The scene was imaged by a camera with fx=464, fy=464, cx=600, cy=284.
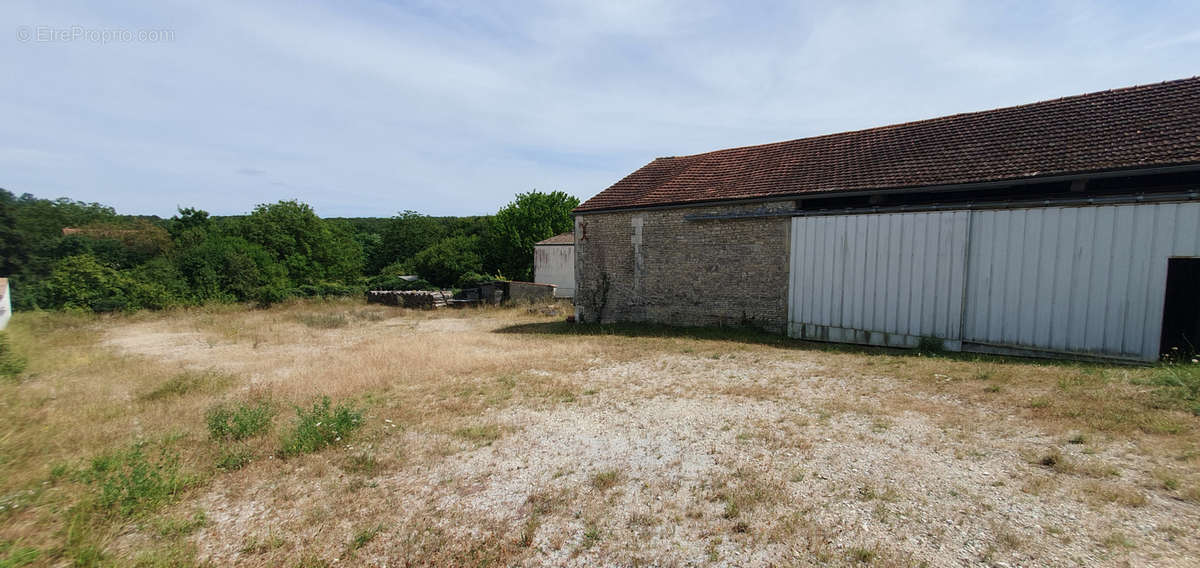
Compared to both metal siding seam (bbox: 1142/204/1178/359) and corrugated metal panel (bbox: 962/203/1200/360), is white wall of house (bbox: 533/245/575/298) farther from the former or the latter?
metal siding seam (bbox: 1142/204/1178/359)

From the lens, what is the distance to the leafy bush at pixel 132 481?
13.1ft

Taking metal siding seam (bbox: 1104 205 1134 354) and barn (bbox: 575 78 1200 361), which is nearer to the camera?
metal siding seam (bbox: 1104 205 1134 354)

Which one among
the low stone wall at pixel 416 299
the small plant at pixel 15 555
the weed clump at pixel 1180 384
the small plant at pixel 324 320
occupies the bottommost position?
the small plant at pixel 324 320

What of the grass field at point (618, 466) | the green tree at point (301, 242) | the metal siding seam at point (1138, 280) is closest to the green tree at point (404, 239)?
the green tree at point (301, 242)

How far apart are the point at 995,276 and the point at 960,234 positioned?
1.00m

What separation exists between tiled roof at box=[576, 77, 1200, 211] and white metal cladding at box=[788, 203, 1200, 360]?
967 millimetres

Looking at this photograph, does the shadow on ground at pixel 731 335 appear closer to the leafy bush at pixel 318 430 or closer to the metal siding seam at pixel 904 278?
the metal siding seam at pixel 904 278

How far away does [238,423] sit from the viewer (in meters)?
5.83

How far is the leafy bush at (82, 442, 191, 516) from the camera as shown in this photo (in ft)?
13.1

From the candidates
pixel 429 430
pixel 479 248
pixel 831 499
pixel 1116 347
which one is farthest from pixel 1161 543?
pixel 479 248

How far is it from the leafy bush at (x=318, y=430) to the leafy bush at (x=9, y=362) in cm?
824

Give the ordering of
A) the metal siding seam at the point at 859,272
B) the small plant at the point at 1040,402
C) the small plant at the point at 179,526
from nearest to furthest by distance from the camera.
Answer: the small plant at the point at 179,526 < the small plant at the point at 1040,402 < the metal siding seam at the point at 859,272

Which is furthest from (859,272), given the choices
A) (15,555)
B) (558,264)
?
(558,264)

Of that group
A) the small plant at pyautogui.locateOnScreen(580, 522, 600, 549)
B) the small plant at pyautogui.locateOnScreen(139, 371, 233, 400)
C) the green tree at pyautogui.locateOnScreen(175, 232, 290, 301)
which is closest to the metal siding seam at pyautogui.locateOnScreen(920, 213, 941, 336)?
the small plant at pyautogui.locateOnScreen(580, 522, 600, 549)
